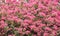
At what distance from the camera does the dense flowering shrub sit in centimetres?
582

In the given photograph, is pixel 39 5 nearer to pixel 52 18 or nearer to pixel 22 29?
pixel 52 18

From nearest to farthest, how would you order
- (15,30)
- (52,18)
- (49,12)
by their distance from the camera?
(15,30), (52,18), (49,12)

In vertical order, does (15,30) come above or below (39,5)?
below

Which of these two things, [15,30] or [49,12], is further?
[49,12]

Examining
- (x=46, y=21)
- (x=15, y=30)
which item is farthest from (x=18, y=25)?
(x=46, y=21)

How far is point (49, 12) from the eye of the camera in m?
6.61

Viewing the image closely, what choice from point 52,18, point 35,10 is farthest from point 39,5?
point 52,18

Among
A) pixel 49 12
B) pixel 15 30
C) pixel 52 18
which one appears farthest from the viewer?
pixel 49 12

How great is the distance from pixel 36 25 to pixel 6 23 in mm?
814

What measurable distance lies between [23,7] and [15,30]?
3.88 ft

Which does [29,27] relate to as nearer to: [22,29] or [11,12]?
[22,29]

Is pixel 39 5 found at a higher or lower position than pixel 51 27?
higher

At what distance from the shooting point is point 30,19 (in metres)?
6.11

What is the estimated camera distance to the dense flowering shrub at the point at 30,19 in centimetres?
582
